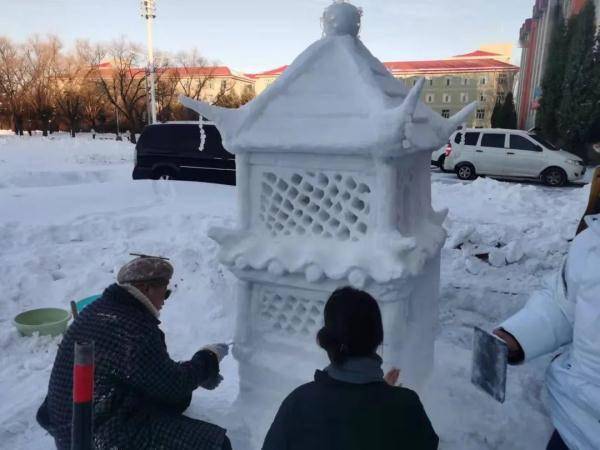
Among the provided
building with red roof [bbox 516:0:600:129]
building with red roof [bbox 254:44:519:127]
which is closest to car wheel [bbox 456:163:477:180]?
building with red roof [bbox 516:0:600:129]

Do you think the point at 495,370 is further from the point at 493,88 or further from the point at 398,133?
the point at 493,88

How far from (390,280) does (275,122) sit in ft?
3.23

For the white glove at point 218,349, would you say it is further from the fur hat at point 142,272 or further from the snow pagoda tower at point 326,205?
the fur hat at point 142,272

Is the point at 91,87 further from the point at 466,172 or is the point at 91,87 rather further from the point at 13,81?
the point at 466,172

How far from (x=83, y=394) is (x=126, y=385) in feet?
1.80

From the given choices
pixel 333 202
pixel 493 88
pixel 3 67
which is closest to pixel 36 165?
pixel 333 202

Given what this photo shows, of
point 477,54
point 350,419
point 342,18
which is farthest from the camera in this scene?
point 477,54

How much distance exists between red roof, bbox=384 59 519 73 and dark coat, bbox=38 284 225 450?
203 ft

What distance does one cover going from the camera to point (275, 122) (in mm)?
2527

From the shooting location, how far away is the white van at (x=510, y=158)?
14672 mm

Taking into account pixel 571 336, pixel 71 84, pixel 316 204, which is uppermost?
pixel 71 84

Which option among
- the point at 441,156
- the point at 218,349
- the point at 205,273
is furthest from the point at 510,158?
the point at 218,349

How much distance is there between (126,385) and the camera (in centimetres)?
216

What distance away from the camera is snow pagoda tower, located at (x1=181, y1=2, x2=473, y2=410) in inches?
92.4
